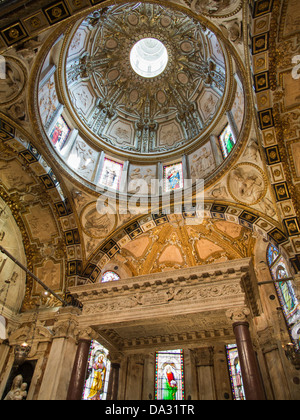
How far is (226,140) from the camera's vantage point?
14.5 metres

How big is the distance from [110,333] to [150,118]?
12922 mm

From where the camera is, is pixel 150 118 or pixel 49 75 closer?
pixel 49 75

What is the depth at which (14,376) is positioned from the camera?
11750 millimetres

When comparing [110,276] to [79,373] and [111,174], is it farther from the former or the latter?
[79,373]

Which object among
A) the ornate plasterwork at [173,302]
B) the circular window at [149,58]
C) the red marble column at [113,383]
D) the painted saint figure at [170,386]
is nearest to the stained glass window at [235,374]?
the ornate plasterwork at [173,302]

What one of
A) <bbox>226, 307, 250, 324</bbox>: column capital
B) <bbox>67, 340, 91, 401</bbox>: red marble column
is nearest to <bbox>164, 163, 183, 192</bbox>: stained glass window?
<bbox>226, 307, 250, 324</bbox>: column capital

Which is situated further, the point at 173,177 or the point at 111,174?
the point at 111,174

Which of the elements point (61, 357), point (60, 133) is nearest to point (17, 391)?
point (61, 357)

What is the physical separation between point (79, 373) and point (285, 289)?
8.95 m

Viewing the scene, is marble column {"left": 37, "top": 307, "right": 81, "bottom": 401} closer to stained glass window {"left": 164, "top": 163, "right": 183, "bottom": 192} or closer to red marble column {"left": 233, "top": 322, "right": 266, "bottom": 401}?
red marble column {"left": 233, "top": 322, "right": 266, "bottom": 401}

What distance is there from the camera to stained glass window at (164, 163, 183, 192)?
1556 cm

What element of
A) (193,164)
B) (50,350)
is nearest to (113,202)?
(193,164)

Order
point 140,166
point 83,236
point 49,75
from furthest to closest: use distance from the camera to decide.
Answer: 1. point 140,166
2. point 83,236
3. point 49,75
